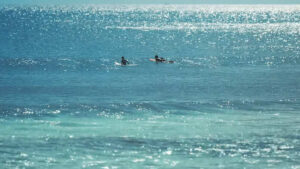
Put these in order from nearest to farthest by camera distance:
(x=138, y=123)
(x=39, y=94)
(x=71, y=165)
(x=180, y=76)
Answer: (x=71, y=165) < (x=138, y=123) < (x=39, y=94) < (x=180, y=76)

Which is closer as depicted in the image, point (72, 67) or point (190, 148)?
point (190, 148)

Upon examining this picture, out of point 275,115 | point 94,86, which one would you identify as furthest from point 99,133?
point 94,86

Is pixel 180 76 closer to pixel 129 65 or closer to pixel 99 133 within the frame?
pixel 129 65

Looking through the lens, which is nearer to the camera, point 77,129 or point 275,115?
point 77,129

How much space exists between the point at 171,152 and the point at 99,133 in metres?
7.49

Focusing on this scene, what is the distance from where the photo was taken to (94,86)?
67.6 m

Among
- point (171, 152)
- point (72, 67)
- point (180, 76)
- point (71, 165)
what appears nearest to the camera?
point (71, 165)

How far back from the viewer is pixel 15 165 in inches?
1457

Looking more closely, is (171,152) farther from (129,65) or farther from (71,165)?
(129,65)

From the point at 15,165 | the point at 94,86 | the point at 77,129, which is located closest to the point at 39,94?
the point at 94,86

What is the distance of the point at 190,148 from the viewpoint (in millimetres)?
40375

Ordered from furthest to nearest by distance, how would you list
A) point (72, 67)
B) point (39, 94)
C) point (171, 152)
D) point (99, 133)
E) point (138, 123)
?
point (72, 67) → point (39, 94) → point (138, 123) → point (99, 133) → point (171, 152)

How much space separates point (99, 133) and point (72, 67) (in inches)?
1595

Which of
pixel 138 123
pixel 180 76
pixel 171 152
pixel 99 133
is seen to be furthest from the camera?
pixel 180 76
